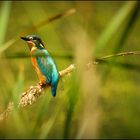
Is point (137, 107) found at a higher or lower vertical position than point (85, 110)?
lower

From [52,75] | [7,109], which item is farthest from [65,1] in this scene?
[7,109]

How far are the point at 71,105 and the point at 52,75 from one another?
51 cm

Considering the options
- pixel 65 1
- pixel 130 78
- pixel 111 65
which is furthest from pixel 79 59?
pixel 65 1

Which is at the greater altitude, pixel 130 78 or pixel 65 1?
pixel 65 1

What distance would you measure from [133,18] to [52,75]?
2.04 ft

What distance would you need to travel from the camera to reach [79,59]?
0.62 m

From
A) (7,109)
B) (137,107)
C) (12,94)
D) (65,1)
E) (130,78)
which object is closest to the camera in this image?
(12,94)

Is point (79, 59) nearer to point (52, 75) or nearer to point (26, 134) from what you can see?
point (26, 134)

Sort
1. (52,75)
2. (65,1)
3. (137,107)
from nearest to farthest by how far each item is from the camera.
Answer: (52,75) < (137,107) < (65,1)

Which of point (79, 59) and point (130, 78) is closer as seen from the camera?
point (79, 59)

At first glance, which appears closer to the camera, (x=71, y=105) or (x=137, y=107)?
(x=71, y=105)

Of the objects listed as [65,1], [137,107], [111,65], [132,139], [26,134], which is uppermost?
[111,65]

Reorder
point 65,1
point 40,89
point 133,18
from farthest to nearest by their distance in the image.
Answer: point 65,1 < point 40,89 < point 133,18

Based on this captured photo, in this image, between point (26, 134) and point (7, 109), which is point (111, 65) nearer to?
point (26, 134)
